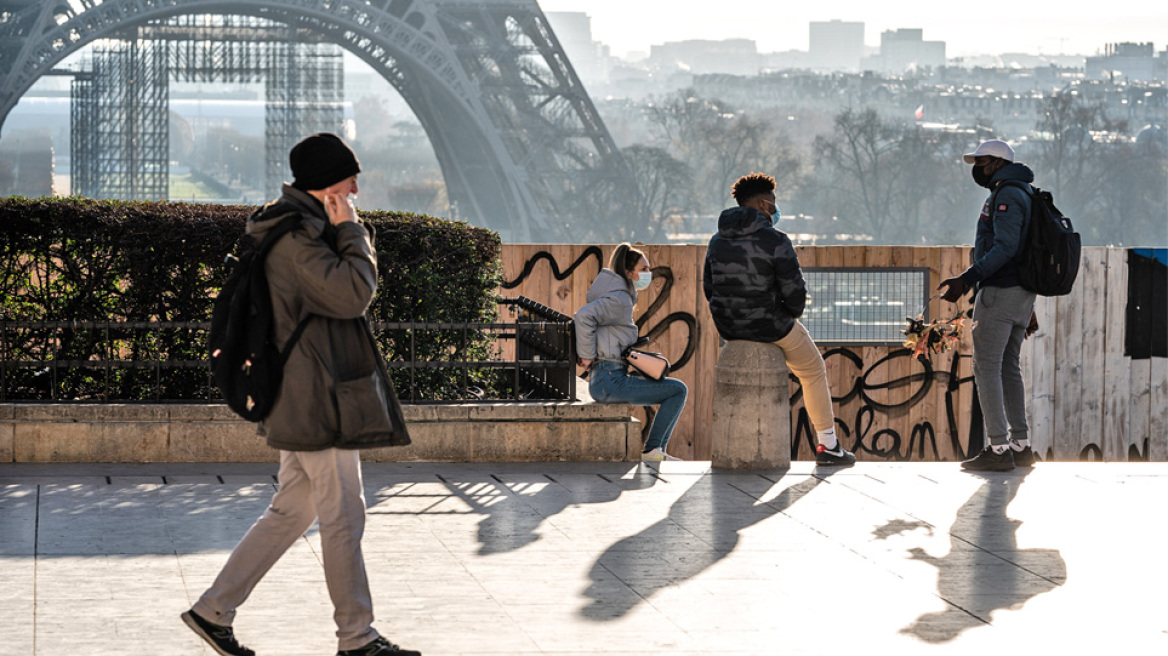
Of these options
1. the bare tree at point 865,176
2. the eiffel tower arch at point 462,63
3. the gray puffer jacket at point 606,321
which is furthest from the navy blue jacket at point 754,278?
the bare tree at point 865,176

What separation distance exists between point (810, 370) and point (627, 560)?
2.70 meters

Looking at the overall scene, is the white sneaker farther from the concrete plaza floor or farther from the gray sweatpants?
the gray sweatpants

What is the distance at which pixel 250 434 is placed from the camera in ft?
25.7

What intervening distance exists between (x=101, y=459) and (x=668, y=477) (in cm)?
291

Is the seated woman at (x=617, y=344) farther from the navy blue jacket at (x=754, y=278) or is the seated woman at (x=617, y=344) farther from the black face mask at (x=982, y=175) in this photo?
the black face mask at (x=982, y=175)

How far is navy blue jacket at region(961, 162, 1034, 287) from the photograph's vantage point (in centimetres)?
786

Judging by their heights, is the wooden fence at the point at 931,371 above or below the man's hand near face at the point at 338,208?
below

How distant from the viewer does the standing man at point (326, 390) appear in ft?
14.0

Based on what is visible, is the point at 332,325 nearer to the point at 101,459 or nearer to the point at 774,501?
the point at 774,501

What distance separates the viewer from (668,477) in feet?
25.7

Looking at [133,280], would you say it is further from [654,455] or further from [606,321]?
[654,455]

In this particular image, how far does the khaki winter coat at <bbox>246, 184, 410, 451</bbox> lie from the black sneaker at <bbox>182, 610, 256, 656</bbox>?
565mm

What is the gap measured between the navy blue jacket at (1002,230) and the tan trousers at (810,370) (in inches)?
36.2

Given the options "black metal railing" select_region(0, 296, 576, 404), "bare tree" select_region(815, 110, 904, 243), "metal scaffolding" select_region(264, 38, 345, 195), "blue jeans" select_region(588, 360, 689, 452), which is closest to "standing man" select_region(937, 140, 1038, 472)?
"blue jeans" select_region(588, 360, 689, 452)
